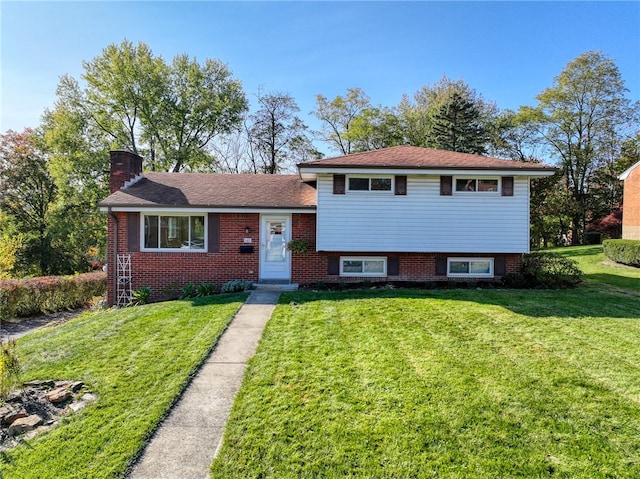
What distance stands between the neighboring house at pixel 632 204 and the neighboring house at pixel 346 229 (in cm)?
1305

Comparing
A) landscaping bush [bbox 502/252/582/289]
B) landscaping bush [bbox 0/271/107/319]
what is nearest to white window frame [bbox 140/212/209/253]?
landscaping bush [bbox 0/271/107/319]

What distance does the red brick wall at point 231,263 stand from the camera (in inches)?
442

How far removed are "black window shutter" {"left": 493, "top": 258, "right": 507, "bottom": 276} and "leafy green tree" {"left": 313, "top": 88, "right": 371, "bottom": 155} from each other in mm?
21296

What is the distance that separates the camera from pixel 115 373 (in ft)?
16.6

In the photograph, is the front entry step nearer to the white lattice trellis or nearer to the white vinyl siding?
the white vinyl siding

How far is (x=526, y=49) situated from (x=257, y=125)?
22.3m

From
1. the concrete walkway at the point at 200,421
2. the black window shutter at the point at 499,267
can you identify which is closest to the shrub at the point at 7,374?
the concrete walkway at the point at 200,421

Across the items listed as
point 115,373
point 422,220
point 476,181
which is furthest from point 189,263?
point 476,181

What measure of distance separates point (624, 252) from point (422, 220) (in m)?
10.9

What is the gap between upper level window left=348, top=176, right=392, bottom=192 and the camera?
11.2 meters

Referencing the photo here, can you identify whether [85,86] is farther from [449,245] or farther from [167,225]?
[449,245]

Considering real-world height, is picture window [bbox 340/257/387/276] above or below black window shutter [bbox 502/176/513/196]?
below

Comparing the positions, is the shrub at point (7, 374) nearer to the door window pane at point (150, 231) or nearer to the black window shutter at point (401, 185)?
the door window pane at point (150, 231)

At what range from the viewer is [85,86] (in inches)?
981
